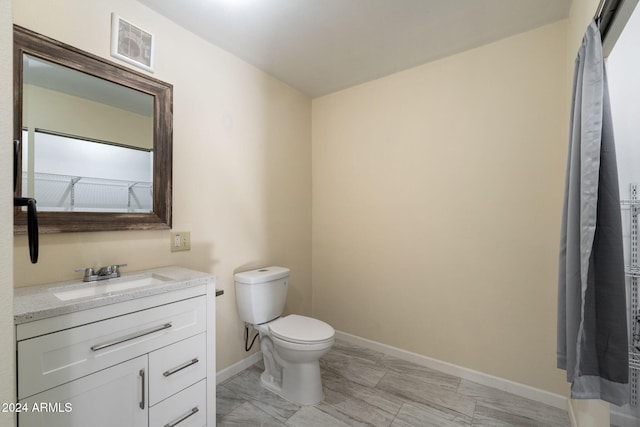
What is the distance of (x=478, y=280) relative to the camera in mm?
2018

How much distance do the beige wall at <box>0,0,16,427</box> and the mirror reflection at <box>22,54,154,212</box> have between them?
937 mm

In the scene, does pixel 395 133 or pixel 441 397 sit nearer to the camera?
pixel 441 397

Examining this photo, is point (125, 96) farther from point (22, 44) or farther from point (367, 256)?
point (367, 256)

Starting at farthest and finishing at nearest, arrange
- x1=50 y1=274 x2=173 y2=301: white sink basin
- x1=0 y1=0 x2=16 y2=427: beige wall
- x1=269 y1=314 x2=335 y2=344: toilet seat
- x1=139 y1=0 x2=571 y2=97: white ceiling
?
x1=269 y1=314 x2=335 y2=344: toilet seat < x1=139 y1=0 x2=571 y2=97: white ceiling < x1=50 y1=274 x2=173 y2=301: white sink basin < x1=0 y1=0 x2=16 y2=427: beige wall

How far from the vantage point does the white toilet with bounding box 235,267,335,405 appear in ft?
5.74

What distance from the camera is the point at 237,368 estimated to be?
2.12 meters

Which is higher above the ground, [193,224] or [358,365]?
[193,224]

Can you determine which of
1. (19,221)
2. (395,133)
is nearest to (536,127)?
(395,133)

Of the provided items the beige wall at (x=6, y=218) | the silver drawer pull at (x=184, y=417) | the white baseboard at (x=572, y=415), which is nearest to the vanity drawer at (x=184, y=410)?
the silver drawer pull at (x=184, y=417)

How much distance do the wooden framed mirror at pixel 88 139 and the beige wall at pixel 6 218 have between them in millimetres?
916

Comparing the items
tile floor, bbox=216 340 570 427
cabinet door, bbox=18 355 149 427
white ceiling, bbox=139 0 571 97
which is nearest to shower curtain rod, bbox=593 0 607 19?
white ceiling, bbox=139 0 571 97

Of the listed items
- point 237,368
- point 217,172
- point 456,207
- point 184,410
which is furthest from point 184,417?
point 456,207

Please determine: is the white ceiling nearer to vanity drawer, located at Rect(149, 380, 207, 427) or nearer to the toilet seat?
the toilet seat

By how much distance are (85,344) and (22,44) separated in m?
1.33
